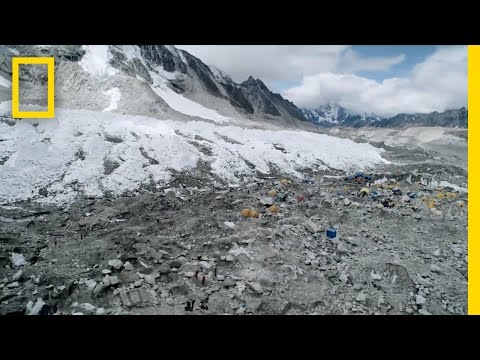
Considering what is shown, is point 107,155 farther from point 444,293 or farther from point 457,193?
point 457,193

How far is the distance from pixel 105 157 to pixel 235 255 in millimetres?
6220

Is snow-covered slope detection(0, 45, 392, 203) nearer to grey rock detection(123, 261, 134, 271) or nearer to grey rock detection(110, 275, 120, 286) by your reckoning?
grey rock detection(123, 261, 134, 271)

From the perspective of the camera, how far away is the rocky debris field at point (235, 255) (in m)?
4.56

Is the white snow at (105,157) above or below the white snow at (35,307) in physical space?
above

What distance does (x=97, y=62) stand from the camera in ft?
84.8

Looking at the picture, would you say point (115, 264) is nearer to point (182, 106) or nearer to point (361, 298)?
point (361, 298)

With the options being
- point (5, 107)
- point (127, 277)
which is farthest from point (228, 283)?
point (5, 107)

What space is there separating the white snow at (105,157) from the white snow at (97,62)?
1294 centimetres

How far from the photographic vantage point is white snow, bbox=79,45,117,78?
80.4 feet

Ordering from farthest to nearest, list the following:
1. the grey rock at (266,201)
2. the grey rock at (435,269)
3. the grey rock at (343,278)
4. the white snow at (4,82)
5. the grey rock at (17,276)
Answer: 1. the white snow at (4,82)
2. the grey rock at (266,201)
3. the grey rock at (435,269)
4. the grey rock at (343,278)
5. the grey rock at (17,276)

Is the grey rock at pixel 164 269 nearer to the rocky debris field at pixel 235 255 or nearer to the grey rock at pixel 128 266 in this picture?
the rocky debris field at pixel 235 255

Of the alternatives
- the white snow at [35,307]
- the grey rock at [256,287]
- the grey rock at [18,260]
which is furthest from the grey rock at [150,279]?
the grey rock at [18,260]

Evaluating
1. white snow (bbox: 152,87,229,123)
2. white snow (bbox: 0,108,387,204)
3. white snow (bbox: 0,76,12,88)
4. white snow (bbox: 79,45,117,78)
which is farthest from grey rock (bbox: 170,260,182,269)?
white snow (bbox: 152,87,229,123)

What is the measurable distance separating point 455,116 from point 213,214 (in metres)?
164
